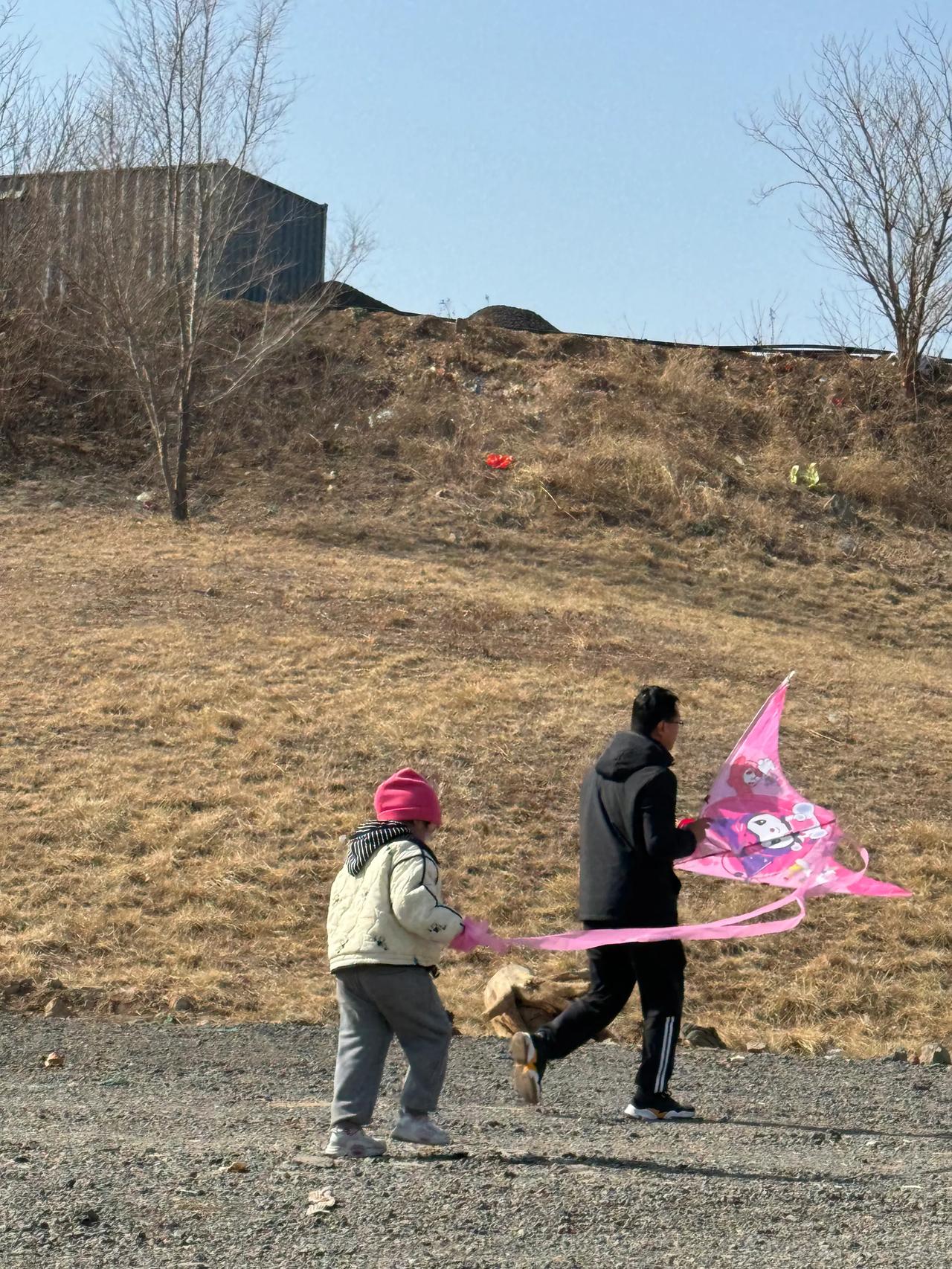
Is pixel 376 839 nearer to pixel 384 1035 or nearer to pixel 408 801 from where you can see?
pixel 408 801

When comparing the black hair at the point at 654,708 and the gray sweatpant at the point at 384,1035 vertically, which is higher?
the black hair at the point at 654,708

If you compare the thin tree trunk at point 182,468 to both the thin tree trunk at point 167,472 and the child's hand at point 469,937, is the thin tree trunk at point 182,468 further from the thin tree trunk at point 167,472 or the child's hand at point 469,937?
the child's hand at point 469,937

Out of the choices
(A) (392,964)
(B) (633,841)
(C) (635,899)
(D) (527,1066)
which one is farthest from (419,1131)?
(B) (633,841)

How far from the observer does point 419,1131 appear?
4535mm

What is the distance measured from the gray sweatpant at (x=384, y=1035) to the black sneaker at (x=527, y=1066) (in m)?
0.56

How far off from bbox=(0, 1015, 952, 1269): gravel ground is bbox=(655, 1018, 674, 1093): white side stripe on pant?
198 mm

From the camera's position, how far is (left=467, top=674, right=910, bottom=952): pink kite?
5547 millimetres

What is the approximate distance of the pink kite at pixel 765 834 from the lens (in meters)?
5.55

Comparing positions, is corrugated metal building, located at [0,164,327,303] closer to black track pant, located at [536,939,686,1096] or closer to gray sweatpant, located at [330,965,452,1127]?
black track pant, located at [536,939,686,1096]

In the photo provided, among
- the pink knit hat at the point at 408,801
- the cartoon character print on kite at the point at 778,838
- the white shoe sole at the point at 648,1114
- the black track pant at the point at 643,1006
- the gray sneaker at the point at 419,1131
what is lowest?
the white shoe sole at the point at 648,1114

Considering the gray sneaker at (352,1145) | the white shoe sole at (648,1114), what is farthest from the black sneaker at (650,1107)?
the gray sneaker at (352,1145)

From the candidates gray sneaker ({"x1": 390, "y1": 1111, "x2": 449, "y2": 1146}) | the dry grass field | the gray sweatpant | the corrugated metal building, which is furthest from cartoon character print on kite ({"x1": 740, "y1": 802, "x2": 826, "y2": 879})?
the corrugated metal building

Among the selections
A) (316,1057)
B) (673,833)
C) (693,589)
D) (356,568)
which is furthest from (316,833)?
(693,589)

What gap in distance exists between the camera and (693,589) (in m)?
18.2
